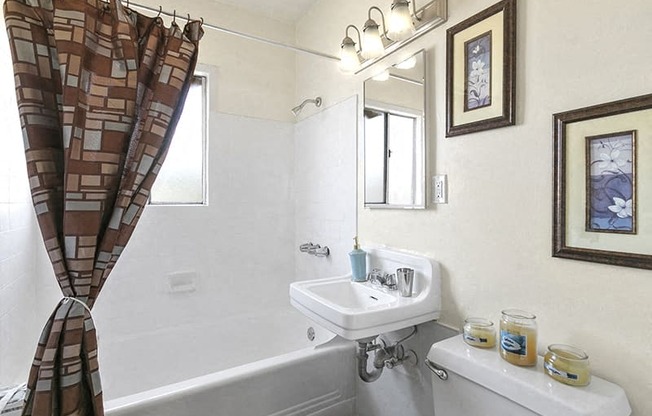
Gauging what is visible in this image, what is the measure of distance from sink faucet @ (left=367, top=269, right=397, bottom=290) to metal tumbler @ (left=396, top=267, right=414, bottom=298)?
74 mm

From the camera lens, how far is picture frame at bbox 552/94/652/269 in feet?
2.88

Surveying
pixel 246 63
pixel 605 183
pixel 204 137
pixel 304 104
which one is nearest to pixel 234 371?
pixel 605 183

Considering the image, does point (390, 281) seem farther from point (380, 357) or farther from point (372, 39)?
point (372, 39)

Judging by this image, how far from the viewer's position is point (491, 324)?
1.18 meters

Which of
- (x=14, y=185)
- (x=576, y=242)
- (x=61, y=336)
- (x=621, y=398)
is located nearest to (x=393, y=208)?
(x=576, y=242)

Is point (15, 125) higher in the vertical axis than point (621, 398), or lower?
higher

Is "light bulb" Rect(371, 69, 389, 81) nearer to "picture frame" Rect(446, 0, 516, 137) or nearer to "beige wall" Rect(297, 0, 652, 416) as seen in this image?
"beige wall" Rect(297, 0, 652, 416)

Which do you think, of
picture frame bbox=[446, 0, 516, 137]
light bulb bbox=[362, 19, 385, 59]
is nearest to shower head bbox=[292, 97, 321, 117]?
light bulb bbox=[362, 19, 385, 59]

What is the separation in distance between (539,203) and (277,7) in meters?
2.20

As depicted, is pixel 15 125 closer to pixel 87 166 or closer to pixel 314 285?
pixel 87 166

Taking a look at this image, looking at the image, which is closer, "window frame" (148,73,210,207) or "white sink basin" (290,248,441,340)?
"white sink basin" (290,248,441,340)

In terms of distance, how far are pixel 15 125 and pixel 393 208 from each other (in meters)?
1.72

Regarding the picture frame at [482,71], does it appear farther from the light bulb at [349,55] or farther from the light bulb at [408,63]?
the light bulb at [349,55]

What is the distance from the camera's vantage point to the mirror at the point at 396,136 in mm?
1521
